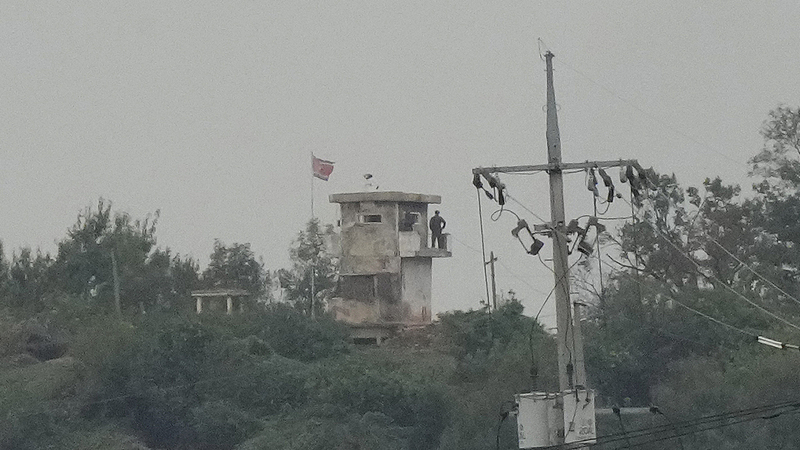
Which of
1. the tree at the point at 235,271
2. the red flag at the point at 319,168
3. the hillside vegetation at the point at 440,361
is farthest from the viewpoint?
the tree at the point at 235,271

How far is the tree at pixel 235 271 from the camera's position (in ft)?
199

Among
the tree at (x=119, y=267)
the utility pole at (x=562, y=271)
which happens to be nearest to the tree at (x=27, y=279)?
the tree at (x=119, y=267)

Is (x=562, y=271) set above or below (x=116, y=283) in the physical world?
below

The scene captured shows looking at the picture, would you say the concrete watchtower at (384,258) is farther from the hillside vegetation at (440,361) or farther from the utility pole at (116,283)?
the utility pole at (116,283)

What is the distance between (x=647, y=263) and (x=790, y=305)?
5.86 meters

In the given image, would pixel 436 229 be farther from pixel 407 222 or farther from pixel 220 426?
pixel 220 426

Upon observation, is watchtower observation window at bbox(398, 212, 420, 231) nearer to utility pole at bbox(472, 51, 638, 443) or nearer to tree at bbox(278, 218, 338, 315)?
tree at bbox(278, 218, 338, 315)

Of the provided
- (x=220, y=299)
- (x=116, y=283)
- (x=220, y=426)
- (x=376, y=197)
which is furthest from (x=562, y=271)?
(x=116, y=283)

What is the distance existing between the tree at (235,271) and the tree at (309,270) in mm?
932

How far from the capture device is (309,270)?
196 feet

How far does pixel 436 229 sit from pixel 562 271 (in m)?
30.9

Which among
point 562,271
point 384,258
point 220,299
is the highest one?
point 384,258

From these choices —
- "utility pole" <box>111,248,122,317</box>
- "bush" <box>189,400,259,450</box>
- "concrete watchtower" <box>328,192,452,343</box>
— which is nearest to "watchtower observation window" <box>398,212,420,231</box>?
"concrete watchtower" <box>328,192,452,343</box>

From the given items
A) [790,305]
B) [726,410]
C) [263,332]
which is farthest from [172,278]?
[726,410]
